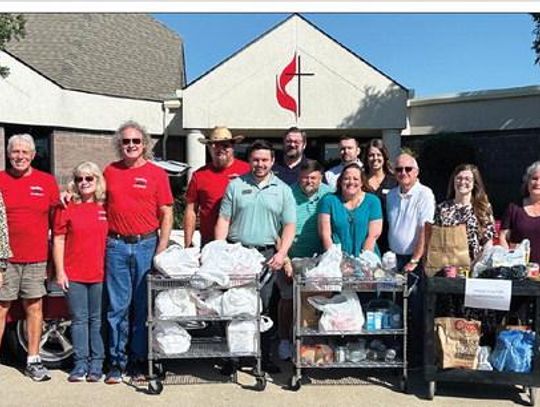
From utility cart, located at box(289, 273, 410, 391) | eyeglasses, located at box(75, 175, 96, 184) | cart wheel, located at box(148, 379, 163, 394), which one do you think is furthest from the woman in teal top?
eyeglasses, located at box(75, 175, 96, 184)

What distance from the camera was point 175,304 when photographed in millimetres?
4789

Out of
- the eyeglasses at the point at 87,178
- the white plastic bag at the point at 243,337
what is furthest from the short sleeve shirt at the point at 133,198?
the white plastic bag at the point at 243,337

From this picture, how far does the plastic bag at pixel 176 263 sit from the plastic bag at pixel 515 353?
2.37 m

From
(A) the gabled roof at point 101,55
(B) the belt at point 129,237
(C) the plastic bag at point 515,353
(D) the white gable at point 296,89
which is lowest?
(C) the plastic bag at point 515,353

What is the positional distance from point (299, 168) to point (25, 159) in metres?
2.37

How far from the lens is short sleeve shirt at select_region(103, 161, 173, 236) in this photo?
4.87 metres

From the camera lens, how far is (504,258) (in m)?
4.58

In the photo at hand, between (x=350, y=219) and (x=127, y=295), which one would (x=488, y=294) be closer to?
(x=350, y=219)

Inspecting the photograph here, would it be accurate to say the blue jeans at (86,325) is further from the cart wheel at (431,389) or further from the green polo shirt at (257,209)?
the cart wheel at (431,389)

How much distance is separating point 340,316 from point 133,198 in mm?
1870

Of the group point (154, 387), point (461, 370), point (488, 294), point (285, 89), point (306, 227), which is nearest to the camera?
point (488, 294)

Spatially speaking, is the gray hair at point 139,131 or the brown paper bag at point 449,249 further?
the gray hair at point 139,131

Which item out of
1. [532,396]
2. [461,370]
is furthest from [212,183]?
[532,396]

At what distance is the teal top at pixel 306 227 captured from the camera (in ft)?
17.4
